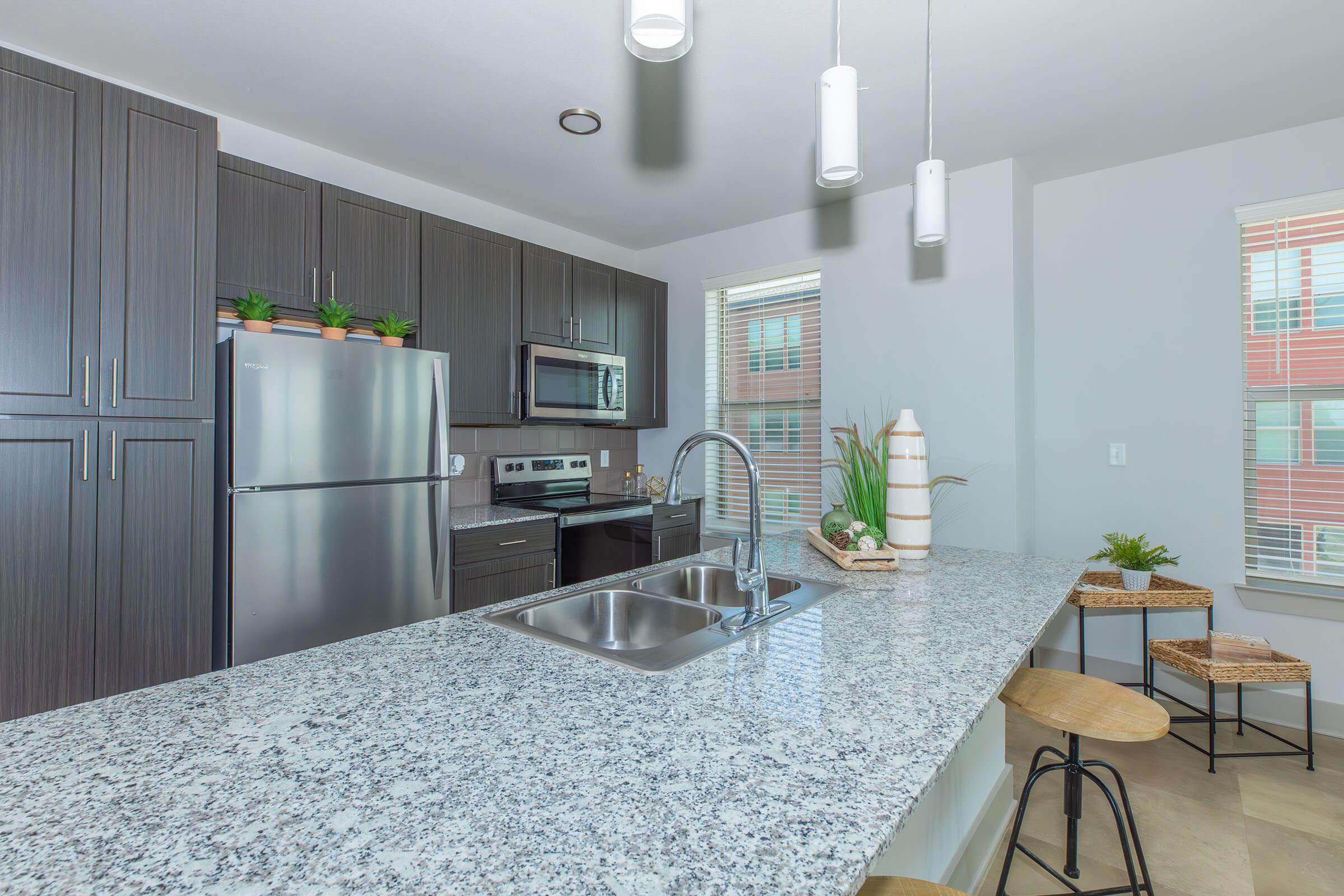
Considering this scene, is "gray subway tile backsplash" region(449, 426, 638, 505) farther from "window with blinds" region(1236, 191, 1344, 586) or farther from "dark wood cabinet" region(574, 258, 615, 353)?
"window with blinds" region(1236, 191, 1344, 586)

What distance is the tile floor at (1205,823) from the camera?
1.78 metres

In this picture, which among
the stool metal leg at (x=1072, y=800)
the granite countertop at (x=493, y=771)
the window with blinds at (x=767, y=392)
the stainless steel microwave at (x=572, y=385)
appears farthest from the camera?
the window with blinds at (x=767, y=392)

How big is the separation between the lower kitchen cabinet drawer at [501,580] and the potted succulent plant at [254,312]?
1.16 metres

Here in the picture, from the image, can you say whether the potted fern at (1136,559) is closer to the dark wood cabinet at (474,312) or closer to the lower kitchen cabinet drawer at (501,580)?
the lower kitchen cabinet drawer at (501,580)

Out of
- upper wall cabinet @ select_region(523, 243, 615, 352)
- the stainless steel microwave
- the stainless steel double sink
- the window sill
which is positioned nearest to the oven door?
the stainless steel microwave

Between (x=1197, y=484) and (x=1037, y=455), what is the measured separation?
0.64 metres

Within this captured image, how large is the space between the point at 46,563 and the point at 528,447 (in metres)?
2.16

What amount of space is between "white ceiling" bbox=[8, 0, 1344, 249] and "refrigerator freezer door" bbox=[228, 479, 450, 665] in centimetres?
146

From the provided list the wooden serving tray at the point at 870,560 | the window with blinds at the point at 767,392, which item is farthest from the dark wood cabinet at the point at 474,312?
the wooden serving tray at the point at 870,560

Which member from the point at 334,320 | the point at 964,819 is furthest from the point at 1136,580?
the point at 334,320

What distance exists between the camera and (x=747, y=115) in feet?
8.32

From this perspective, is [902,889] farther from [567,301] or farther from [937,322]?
[567,301]

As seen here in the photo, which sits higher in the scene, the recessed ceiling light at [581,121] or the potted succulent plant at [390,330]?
the recessed ceiling light at [581,121]

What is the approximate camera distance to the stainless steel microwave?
10.8 ft
